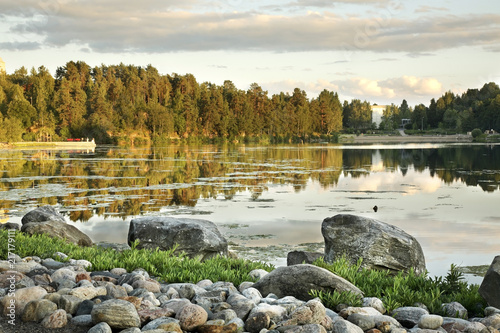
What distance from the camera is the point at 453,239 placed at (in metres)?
12.0

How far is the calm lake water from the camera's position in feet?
39.3

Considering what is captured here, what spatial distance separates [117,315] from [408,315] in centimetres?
302

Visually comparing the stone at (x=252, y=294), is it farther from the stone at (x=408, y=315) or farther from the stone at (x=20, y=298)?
the stone at (x=20, y=298)

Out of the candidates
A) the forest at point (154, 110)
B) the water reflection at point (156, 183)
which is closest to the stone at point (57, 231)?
the water reflection at point (156, 183)

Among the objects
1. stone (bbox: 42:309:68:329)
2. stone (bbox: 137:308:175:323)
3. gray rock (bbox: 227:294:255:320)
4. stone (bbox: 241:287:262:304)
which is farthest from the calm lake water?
stone (bbox: 42:309:68:329)

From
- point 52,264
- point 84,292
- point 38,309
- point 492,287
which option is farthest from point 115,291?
point 492,287

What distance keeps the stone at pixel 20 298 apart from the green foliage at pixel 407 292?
3.13 meters

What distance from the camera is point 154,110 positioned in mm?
93500

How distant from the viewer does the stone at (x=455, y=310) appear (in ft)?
19.0

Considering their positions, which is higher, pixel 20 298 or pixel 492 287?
pixel 492 287

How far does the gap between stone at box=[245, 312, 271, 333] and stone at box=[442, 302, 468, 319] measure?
2083 mm

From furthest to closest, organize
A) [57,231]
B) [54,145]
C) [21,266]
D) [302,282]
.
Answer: [54,145] < [57,231] < [21,266] < [302,282]

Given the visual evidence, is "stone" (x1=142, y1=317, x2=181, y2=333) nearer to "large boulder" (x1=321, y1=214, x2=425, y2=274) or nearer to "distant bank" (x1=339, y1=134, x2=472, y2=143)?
"large boulder" (x1=321, y1=214, x2=425, y2=274)

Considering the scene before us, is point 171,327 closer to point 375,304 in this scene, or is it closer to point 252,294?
point 252,294
